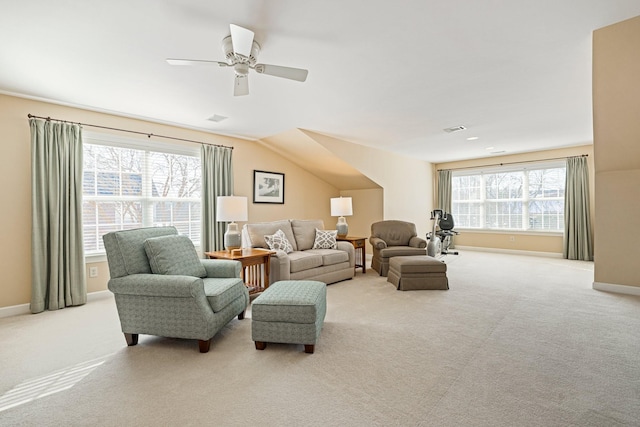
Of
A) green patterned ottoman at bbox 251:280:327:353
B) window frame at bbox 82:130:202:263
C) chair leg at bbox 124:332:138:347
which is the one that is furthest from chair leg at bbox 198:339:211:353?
window frame at bbox 82:130:202:263

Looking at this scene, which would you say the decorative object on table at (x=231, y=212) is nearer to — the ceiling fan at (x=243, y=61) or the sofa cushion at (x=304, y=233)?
the sofa cushion at (x=304, y=233)

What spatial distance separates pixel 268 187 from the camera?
579 cm

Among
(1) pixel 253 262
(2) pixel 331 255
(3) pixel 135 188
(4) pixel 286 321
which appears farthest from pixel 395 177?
(4) pixel 286 321

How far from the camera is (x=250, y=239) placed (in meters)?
4.44

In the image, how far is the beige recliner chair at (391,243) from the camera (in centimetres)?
507

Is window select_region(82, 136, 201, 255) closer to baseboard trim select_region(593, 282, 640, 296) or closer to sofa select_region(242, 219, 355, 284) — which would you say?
sofa select_region(242, 219, 355, 284)

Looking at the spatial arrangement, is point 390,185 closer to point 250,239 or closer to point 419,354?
point 250,239

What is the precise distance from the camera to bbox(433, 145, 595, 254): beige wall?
21.3 ft

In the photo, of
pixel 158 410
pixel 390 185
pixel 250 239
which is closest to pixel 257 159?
pixel 250 239

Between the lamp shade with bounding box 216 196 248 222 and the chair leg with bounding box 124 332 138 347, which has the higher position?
the lamp shade with bounding box 216 196 248 222

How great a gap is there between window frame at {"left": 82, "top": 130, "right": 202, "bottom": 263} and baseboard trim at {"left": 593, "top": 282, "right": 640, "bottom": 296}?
581 cm

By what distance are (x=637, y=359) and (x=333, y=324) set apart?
2324mm

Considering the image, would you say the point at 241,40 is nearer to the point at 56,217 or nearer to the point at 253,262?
the point at 253,262

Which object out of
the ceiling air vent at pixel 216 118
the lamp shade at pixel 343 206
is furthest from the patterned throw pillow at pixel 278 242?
the ceiling air vent at pixel 216 118
